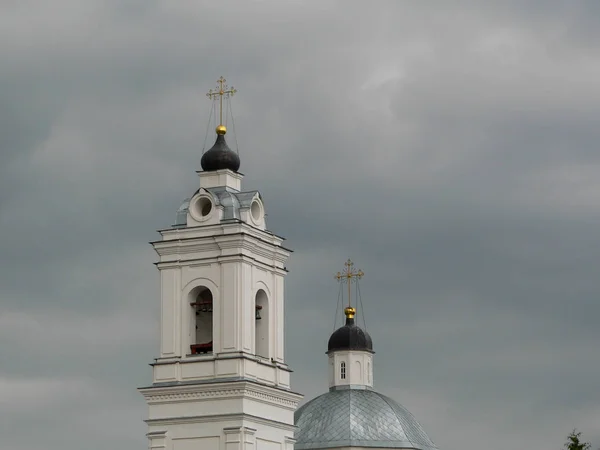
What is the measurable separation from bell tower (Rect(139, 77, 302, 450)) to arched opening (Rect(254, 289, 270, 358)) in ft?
0.09

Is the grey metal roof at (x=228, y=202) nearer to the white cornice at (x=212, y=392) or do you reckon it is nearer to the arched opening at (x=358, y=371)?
the white cornice at (x=212, y=392)

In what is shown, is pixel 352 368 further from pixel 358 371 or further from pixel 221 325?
pixel 221 325

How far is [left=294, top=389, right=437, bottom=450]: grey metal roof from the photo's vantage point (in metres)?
67.6

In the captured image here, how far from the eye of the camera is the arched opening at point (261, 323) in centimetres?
5091

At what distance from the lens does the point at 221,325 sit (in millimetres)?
49594

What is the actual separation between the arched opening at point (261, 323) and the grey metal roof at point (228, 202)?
86.8 inches

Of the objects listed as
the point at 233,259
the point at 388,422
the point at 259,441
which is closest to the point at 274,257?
the point at 233,259

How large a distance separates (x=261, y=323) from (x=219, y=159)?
177 inches

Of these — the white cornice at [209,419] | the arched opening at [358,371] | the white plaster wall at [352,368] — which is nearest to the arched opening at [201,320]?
the white cornice at [209,419]

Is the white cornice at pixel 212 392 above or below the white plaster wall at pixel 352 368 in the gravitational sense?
below

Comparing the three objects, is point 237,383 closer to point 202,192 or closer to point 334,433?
point 202,192

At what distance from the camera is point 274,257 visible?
51438 millimetres

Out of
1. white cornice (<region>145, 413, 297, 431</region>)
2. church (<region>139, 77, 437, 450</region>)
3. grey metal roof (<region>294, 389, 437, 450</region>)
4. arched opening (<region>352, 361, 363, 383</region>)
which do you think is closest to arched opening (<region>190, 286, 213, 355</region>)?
church (<region>139, 77, 437, 450</region>)

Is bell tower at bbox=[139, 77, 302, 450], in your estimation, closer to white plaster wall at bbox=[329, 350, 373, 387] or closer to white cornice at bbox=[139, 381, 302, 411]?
white cornice at bbox=[139, 381, 302, 411]
